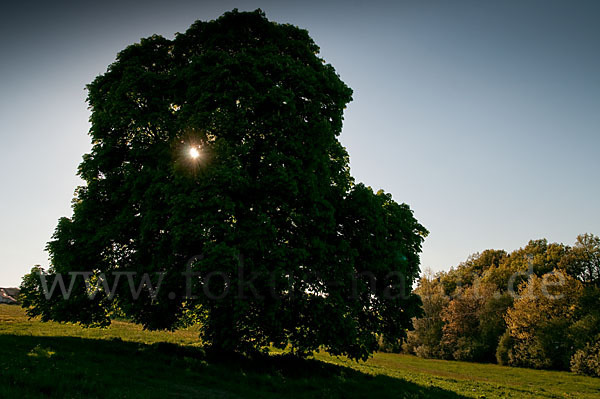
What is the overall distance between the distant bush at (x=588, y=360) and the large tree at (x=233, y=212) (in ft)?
105

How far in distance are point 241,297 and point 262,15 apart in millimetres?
15153

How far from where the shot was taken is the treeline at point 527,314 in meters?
41.9

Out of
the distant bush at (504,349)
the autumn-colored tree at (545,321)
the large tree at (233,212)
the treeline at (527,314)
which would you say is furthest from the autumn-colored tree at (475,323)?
the large tree at (233,212)

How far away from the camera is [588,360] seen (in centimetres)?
3850

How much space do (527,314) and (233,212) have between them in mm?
44305

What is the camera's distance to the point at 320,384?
15.1 m

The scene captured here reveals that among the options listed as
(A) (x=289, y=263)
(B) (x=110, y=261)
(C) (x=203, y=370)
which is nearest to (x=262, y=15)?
(A) (x=289, y=263)

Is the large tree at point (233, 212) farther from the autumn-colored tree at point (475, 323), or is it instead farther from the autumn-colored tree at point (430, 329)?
the autumn-colored tree at point (430, 329)

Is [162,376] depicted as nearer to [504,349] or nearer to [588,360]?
[588,360]

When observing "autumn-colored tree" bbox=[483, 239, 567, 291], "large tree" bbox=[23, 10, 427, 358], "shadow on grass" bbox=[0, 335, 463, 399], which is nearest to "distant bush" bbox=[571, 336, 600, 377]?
"autumn-colored tree" bbox=[483, 239, 567, 291]

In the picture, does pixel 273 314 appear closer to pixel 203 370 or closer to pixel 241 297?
pixel 241 297

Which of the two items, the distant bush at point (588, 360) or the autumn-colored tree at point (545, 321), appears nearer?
the distant bush at point (588, 360)

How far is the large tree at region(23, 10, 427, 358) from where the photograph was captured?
15.4m

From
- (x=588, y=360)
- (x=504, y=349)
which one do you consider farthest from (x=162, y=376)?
(x=504, y=349)
